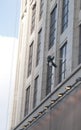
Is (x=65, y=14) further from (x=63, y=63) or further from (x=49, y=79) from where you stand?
(x=49, y=79)

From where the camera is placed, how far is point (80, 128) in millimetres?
21359

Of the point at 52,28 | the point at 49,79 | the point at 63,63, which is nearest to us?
the point at 63,63

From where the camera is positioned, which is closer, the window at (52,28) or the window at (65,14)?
the window at (65,14)

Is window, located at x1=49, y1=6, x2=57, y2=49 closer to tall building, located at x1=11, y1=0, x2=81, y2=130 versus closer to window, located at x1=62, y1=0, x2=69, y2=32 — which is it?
tall building, located at x1=11, y1=0, x2=81, y2=130

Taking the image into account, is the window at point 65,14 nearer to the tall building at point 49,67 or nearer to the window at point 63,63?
the tall building at point 49,67

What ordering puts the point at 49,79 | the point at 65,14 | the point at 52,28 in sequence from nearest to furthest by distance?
1. the point at 65,14
2. the point at 49,79
3. the point at 52,28

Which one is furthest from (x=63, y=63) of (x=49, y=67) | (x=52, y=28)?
(x=52, y=28)

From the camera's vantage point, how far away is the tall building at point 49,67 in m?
24.4

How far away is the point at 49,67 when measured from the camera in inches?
1303

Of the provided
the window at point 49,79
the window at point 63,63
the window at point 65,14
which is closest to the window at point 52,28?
the window at point 49,79

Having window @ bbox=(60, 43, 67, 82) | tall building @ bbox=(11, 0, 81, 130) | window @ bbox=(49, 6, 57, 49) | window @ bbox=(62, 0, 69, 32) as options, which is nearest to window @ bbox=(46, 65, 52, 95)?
tall building @ bbox=(11, 0, 81, 130)

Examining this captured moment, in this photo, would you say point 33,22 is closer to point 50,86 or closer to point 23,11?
point 23,11

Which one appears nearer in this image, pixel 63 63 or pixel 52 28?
pixel 63 63

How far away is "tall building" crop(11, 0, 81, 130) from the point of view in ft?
80.1
